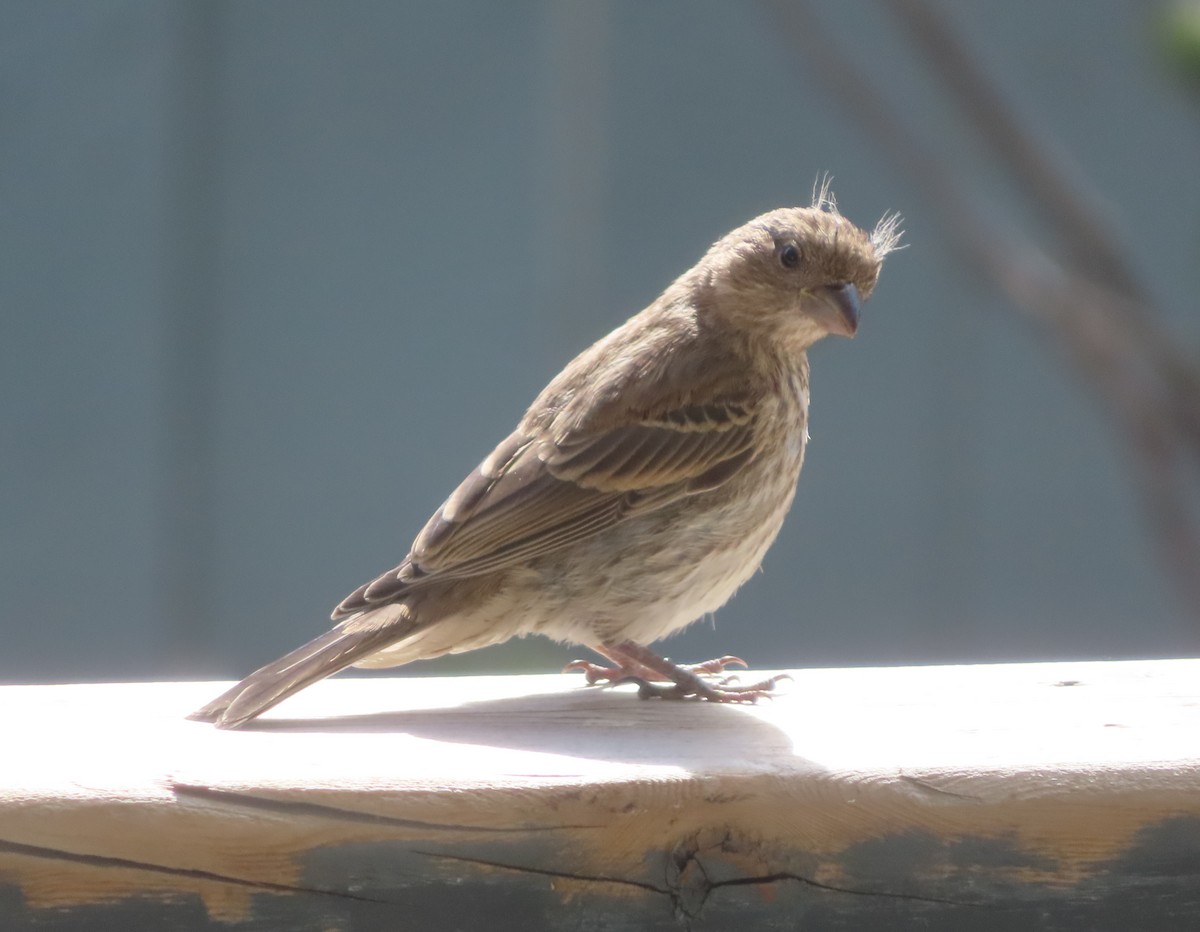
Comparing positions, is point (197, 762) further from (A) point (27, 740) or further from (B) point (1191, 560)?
(B) point (1191, 560)

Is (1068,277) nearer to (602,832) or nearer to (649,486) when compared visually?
(649,486)

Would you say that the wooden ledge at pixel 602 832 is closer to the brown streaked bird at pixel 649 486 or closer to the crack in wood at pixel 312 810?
the crack in wood at pixel 312 810

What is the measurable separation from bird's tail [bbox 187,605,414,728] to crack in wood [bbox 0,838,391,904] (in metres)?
0.49

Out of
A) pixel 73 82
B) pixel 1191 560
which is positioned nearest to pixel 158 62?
pixel 73 82

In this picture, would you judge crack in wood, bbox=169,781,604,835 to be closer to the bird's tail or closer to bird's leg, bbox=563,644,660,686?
the bird's tail

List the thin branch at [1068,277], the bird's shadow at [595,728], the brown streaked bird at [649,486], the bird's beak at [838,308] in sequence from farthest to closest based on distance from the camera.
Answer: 1. the thin branch at [1068,277]
2. the bird's beak at [838,308]
3. the brown streaked bird at [649,486]
4. the bird's shadow at [595,728]

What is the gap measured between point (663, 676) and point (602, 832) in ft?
3.97

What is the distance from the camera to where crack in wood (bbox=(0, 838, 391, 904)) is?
197cm

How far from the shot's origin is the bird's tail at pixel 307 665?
253cm

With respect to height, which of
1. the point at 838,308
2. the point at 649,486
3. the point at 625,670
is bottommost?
the point at 625,670

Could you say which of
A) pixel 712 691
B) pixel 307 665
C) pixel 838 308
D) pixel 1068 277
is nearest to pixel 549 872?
pixel 307 665

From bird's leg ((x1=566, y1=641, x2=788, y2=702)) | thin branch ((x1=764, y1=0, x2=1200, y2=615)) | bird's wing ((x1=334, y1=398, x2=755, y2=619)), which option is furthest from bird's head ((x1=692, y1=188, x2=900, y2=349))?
thin branch ((x1=764, y1=0, x2=1200, y2=615))

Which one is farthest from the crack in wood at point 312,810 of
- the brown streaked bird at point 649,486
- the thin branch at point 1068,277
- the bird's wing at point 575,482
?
the thin branch at point 1068,277

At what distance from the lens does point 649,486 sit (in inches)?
135
